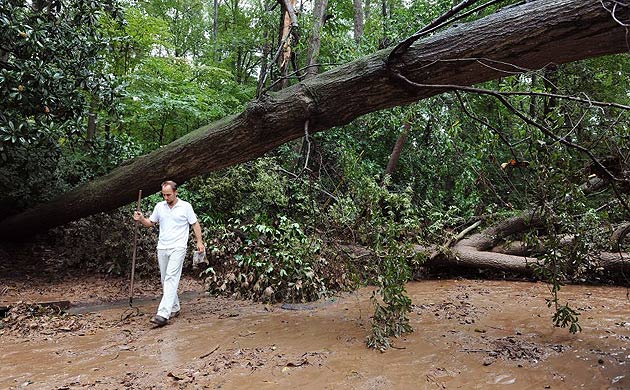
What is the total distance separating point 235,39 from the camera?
15625 mm

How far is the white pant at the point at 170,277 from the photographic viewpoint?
5.00 metres

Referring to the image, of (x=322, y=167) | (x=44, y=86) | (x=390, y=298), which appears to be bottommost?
(x=390, y=298)

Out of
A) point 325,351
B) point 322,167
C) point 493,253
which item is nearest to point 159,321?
point 325,351

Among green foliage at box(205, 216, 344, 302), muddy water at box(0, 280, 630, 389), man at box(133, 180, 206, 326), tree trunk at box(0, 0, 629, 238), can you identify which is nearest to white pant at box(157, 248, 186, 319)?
man at box(133, 180, 206, 326)

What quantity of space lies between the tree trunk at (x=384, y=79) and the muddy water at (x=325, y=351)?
1.98 metres

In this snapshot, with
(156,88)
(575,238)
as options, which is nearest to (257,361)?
(575,238)

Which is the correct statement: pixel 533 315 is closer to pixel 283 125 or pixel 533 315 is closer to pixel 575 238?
pixel 575 238

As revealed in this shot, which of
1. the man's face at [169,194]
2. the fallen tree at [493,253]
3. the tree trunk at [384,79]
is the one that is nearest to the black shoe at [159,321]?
the man's face at [169,194]

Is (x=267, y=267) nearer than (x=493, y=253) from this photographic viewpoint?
Yes

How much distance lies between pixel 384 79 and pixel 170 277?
3433 millimetres

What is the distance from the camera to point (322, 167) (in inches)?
250

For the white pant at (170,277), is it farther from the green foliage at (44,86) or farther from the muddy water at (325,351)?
the green foliage at (44,86)

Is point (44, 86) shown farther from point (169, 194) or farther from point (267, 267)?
point (267, 267)

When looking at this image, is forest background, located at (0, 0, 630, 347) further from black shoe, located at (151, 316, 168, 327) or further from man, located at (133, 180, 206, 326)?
black shoe, located at (151, 316, 168, 327)
